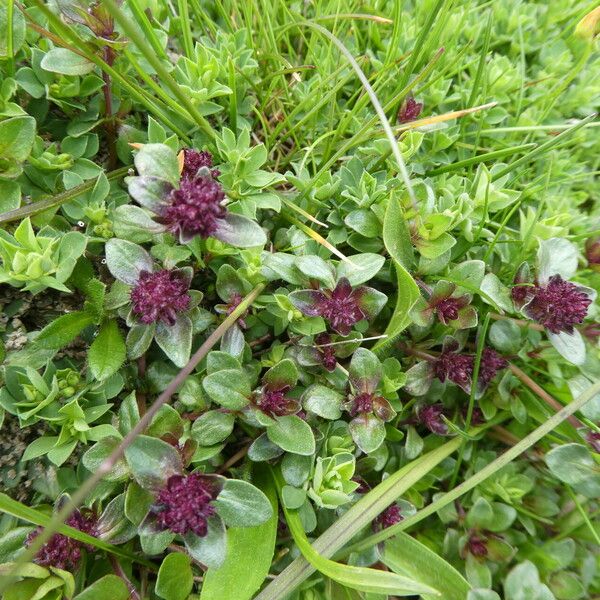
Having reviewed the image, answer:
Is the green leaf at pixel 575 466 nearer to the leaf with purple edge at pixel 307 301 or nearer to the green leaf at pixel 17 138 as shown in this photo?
the leaf with purple edge at pixel 307 301

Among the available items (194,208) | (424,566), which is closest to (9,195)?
(194,208)

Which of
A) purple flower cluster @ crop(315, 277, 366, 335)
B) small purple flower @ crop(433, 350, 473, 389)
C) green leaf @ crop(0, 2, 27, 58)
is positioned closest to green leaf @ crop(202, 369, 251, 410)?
purple flower cluster @ crop(315, 277, 366, 335)

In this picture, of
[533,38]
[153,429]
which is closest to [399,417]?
[153,429]

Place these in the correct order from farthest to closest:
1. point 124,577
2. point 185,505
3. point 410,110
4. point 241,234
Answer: point 410,110 < point 124,577 < point 241,234 < point 185,505

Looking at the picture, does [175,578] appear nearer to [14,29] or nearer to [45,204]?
[45,204]

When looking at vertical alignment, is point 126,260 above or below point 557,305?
above

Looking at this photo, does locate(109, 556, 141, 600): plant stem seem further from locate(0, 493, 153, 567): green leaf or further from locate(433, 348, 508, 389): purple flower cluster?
locate(433, 348, 508, 389): purple flower cluster

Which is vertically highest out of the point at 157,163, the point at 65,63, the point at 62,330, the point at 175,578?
the point at 65,63

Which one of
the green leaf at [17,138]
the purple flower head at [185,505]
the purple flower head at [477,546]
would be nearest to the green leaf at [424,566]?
the purple flower head at [477,546]
